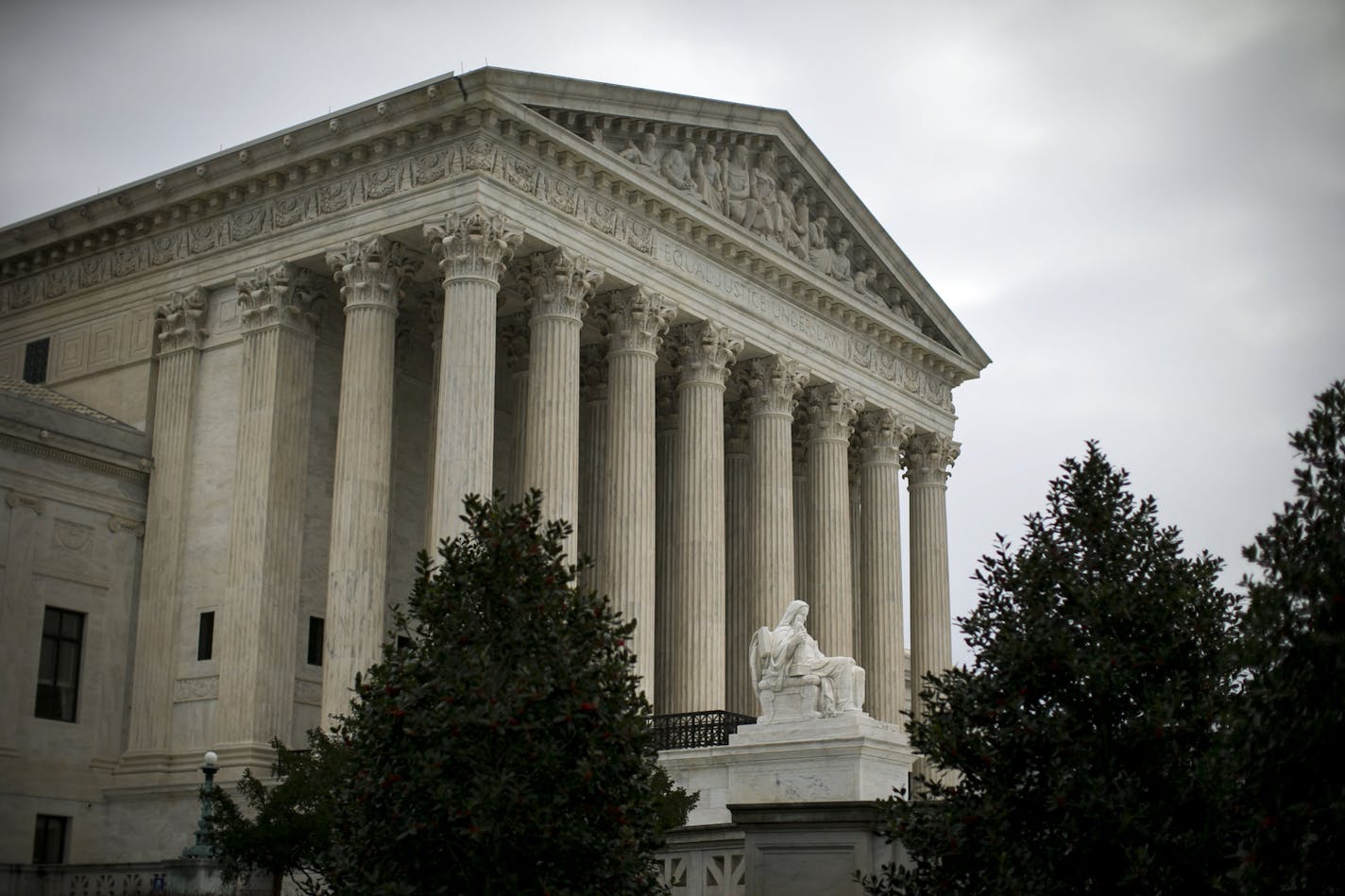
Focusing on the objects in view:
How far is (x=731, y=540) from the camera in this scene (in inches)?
1919

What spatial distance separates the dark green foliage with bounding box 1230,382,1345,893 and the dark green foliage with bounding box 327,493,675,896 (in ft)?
18.3

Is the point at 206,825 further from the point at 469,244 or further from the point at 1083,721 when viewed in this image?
the point at 1083,721

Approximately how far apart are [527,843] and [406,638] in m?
2.75

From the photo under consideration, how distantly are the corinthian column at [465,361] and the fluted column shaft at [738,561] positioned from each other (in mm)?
12476

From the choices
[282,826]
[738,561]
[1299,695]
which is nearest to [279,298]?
[282,826]

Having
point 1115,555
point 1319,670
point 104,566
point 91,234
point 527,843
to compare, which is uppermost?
point 91,234

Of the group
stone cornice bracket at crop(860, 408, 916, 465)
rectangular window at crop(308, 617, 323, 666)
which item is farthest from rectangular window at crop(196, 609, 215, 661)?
stone cornice bracket at crop(860, 408, 916, 465)

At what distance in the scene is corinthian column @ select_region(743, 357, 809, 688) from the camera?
43.4m

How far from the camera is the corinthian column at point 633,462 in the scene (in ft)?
124

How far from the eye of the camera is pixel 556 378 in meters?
36.7

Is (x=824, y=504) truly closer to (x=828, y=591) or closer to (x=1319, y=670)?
(x=828, y=591)

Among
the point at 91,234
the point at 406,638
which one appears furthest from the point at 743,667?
the point at 406,638

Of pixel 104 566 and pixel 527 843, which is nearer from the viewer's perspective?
pixel 527 843

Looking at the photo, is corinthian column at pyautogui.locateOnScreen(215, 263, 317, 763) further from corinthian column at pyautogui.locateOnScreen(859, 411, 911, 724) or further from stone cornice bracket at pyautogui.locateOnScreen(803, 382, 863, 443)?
corinthian column at pyautogui.locateOnScreen(859, 411, 911, 724)
